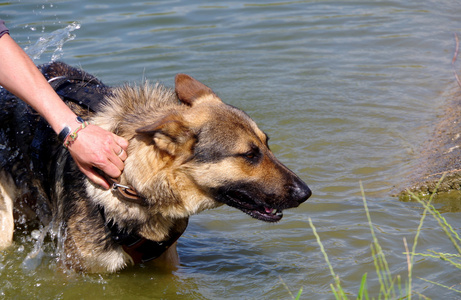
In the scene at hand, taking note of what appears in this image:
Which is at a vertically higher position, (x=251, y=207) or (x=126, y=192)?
(x=126, y=192)

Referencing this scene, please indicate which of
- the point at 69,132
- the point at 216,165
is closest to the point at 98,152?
the point at 69,132

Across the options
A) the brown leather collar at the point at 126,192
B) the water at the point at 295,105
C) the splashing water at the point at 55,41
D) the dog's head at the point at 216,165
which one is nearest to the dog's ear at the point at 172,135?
the dog's head at the point at 216,165

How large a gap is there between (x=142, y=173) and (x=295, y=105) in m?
4.52

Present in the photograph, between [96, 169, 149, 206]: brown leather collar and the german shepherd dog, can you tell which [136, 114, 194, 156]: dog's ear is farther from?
[96, 169, 149, 206]: brown leather collar

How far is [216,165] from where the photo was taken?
3.90 meters

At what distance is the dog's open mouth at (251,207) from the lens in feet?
13.1

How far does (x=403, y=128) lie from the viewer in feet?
24.2

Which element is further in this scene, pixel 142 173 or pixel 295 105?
pixel 295 105

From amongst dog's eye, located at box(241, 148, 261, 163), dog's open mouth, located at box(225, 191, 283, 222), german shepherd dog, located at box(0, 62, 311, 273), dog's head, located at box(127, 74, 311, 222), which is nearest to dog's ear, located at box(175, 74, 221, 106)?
german shepherd dog, located at box(0, 62, 311, 273)

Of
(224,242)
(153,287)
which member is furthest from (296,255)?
(153,287)

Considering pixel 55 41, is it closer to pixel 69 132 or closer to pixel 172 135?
pixel 69 132

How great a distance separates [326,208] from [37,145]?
2866 millimetres

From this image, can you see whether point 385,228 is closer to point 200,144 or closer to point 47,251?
point 200,144

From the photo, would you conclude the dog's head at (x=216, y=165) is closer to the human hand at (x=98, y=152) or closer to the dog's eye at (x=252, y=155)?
the dog's eye at (x=252, y=155)
